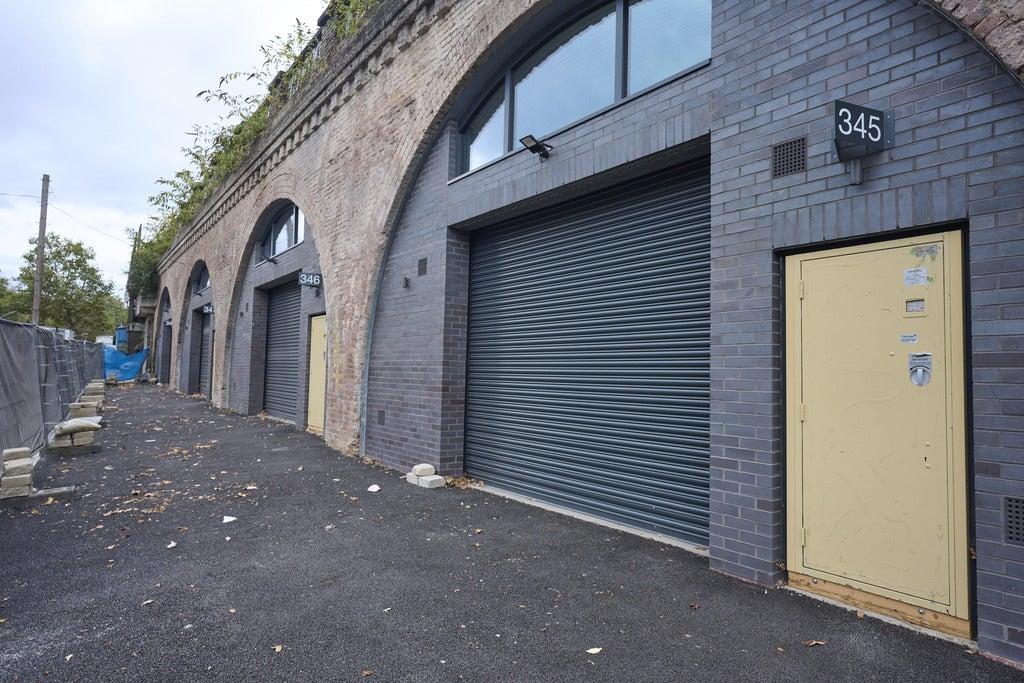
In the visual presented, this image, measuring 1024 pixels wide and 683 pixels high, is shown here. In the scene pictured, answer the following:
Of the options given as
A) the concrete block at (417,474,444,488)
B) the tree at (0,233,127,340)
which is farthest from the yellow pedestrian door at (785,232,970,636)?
the tree at (0,233,127,340)

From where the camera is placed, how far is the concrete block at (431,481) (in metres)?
6.93

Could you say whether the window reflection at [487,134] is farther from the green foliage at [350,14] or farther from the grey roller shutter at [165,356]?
the grey roller shutter at [165,356]

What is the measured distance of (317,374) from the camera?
11773 millimetres

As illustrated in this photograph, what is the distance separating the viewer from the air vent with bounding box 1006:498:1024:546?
2854 millimetres

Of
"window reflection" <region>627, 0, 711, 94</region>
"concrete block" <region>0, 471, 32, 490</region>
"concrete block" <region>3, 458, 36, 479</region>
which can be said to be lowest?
"concrete block" <region>0, 471, 32, 490</region>

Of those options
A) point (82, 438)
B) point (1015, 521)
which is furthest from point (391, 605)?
point (82, 438)

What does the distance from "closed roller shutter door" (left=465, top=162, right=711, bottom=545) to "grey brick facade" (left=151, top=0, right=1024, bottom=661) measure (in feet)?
0.98

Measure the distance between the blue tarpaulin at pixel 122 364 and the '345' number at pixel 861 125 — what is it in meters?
36.1

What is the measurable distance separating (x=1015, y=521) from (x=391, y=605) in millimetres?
3573

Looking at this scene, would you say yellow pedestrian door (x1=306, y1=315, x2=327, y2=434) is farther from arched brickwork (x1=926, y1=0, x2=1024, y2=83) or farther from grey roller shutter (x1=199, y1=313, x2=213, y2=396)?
grey roller shutter (x1=199, y1=313, x2=213, y2=396)

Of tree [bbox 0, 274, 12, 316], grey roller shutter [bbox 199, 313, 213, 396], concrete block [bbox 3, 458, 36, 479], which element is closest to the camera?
concrete block [bbox 3, 458, 36, 479]

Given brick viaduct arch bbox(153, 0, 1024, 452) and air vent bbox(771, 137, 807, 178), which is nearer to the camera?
air vent bbox(771, 137, 807, 178)

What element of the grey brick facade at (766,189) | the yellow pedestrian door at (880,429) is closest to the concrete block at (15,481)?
the grey brick facade at (766,189)

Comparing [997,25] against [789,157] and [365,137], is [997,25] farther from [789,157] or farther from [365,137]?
[365,137]
